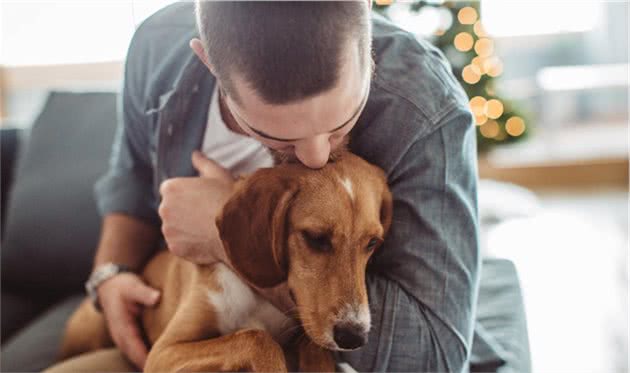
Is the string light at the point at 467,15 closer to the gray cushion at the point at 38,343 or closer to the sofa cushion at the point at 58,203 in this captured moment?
the sofa cushion at the point at 58,203

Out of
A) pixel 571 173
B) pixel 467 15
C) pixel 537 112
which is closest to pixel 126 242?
pixel 467 15

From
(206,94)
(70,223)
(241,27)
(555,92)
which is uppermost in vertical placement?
(241,27)

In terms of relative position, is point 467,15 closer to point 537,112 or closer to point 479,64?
point 479,64

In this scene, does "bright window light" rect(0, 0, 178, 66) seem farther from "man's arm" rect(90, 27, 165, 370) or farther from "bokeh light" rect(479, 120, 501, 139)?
"bokeh light" rect(479, 120, 501, 139)

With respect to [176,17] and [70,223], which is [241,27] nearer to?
[176,17]

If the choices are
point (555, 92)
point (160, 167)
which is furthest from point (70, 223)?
point (555, 92)

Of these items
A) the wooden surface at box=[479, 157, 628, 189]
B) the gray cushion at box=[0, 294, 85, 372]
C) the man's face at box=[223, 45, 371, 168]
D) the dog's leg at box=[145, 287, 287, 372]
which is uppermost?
the man's face at box=[223, 45, 371, 168]

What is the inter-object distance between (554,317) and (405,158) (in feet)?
2.03

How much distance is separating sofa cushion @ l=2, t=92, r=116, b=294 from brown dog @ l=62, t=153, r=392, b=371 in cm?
117

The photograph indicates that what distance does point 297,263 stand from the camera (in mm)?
984

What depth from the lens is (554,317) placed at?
54.9 inches

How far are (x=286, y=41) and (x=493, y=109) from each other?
254cm

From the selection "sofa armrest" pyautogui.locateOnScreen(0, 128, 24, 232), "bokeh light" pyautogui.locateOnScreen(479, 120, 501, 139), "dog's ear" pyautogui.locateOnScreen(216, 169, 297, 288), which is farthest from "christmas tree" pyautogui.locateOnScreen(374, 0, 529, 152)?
"dog's ear" pyautogui.locateOnScreen(216, 169, 297, 288)

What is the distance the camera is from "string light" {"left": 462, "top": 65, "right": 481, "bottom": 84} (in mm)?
2875
